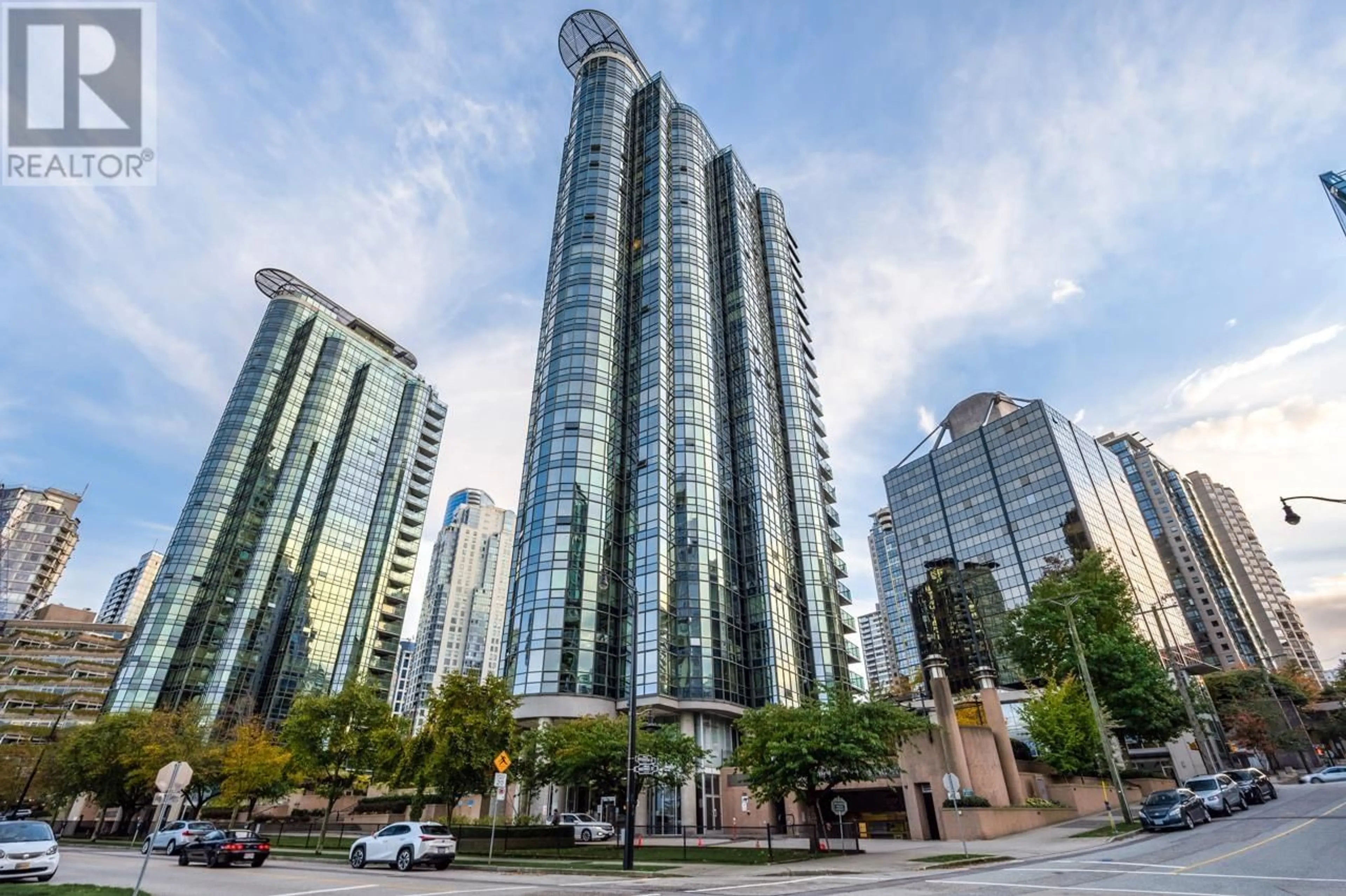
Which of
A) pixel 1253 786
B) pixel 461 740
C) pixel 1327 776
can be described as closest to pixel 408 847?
pixel 461 740

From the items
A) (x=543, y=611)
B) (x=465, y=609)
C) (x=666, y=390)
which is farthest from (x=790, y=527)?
(x=465, y=609)

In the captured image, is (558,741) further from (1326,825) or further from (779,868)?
(1326,825)

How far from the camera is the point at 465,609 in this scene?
573 ft

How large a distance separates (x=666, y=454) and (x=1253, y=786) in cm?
4459

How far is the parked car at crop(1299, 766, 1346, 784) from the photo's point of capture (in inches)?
1783

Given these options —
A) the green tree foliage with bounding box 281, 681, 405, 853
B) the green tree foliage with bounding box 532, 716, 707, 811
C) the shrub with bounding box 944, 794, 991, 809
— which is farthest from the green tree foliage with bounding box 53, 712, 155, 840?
the shrub with bounding box 944, 794, 991, 809

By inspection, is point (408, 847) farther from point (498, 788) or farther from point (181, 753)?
point (181, 753)

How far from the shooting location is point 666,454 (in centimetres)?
5944

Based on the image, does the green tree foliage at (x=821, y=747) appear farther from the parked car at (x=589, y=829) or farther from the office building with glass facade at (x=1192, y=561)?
the office building with glass facade at (x=1192, y=561)

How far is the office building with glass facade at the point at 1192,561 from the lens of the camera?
405ft

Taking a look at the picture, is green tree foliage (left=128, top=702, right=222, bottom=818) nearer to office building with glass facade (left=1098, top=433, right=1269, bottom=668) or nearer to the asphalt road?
the asphalt road

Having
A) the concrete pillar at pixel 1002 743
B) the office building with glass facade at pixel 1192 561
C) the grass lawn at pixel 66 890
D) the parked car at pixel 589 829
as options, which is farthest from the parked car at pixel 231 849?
the office building with glass facade at pixel 1192 561

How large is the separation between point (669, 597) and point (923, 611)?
7376 cm

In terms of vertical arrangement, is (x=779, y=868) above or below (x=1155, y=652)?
below
